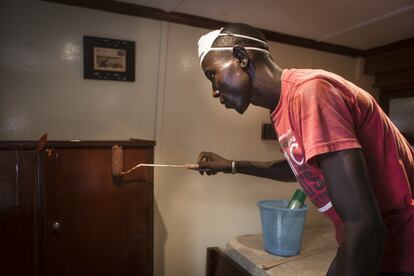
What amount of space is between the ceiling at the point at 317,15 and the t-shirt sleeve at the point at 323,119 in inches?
47.3

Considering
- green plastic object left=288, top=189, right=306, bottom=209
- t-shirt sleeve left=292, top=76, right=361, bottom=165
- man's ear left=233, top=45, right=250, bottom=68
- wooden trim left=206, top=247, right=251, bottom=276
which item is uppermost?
man's ear left=233, top=45, right=250, bottom=68

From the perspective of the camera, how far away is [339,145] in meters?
0.67

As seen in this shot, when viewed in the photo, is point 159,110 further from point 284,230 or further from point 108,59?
point 284,230

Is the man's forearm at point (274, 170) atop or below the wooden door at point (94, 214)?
atop

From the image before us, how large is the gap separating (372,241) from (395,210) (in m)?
0.20

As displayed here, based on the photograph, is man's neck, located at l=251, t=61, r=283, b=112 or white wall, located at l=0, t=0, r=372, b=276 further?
white wall, located at l=0, t=0, r=372, b=276

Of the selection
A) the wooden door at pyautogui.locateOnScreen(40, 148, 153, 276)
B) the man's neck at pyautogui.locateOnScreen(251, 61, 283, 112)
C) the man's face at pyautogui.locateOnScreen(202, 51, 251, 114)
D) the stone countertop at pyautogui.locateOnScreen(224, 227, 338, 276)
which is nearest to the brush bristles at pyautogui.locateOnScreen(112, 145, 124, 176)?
the wooden door at pyautogui.locateOnScreen(40, 148, 153, 276)

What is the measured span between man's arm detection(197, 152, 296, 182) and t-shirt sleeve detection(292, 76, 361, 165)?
0.64 m

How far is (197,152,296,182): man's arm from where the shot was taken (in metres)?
1.37

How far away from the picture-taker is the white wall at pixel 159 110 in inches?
66.2

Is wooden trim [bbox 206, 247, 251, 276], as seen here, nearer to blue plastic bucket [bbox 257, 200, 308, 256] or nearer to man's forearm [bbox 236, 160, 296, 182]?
blue plastic bucket [bbox 257, 200, 308, 256]

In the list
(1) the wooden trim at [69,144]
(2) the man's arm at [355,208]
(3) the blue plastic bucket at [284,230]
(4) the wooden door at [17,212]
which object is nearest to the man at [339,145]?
(2) the man's arm at [355,208]

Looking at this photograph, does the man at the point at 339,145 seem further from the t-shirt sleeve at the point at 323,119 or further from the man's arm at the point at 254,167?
the man's arm at the point at 254,167

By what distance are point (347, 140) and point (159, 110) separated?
1.42 m
